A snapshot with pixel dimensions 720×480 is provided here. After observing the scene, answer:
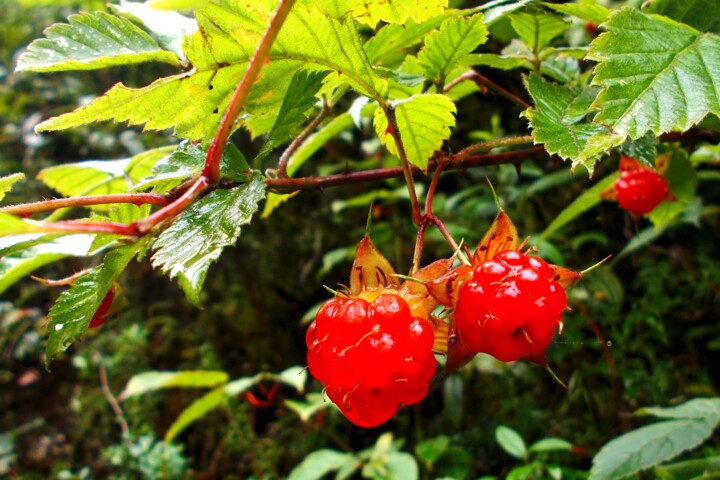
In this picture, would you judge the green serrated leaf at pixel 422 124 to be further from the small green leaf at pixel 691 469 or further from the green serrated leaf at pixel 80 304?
the small green leaf at pixel 691 469

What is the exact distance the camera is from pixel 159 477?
5.90 ft

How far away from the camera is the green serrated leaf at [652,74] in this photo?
44 cm

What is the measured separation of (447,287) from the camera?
17.5 inches

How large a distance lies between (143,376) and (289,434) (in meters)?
0.75

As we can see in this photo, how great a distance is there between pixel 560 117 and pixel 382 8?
186 mm

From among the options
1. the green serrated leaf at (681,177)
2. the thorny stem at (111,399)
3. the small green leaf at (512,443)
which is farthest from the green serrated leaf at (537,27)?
the thorny stem at (111,399)

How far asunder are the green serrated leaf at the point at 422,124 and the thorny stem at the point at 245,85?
19cm

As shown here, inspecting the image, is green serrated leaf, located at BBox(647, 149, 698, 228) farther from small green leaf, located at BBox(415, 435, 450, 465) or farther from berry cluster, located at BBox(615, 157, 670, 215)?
small green leaf, located at BBox(415, 435, 450, 465)

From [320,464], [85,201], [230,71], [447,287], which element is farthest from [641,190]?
[320,464]

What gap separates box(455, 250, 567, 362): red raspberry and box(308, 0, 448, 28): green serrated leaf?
223mm

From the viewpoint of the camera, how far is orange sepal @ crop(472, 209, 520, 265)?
490mm

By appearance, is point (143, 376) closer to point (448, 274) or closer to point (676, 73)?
point (448, 274)

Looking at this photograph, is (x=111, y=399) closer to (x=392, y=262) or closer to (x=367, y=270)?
(x=392, y=262)

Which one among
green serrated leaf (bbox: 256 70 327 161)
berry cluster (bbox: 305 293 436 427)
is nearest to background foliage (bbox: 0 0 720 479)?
green serrated leaf (bbox: 256 70 327 161)
